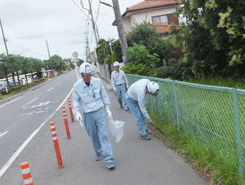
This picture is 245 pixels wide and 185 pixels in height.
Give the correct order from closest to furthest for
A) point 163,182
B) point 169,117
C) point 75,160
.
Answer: point 163,182 < point 75,160 < point 169,117

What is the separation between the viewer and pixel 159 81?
588 cm

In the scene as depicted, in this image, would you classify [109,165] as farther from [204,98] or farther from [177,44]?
[177,44]

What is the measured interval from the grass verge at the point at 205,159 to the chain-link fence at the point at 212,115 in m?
0.08

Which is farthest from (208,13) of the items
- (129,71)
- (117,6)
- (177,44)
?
(117,6)

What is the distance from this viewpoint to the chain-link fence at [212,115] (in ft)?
9.40

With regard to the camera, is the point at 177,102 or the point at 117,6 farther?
the point at 117,6

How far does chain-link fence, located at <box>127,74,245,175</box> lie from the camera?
9.40 ft

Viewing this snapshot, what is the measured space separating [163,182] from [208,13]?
23.2ft

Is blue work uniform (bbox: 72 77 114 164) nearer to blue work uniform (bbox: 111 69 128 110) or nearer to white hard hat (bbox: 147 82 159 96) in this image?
white hard hat (bbox: 147 82 159 96)

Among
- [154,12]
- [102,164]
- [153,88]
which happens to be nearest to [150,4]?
[154,12]

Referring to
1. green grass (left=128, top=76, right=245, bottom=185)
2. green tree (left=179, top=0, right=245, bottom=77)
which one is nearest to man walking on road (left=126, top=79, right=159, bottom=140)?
green grass (left=128, top=76, right=245, bottom=185)

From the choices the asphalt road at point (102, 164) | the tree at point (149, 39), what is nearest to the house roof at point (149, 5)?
the tree at point (149, 39)

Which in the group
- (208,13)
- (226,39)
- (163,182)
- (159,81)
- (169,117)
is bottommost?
(163,182)

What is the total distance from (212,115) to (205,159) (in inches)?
29.0
